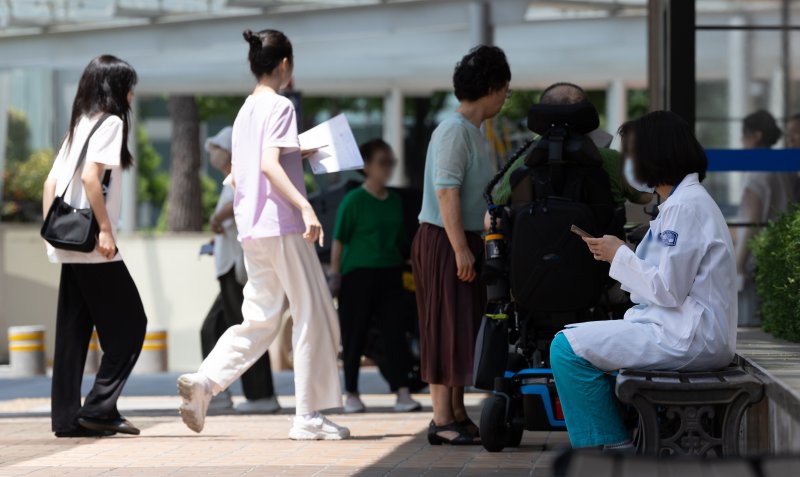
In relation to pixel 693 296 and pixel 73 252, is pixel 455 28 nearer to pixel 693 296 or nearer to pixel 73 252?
pixel 73 252

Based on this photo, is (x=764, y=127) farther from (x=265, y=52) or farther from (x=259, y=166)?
(x=259, y=166)

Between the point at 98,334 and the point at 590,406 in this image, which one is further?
the point at 98,334

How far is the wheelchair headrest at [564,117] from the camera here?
20.6 feet

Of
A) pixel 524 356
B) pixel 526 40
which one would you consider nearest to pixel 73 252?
pixel 524 356

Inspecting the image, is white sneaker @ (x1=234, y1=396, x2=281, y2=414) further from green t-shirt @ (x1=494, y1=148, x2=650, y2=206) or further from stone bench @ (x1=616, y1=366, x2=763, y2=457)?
stone bench @ (x1=616, y1=366, x2=763, y2=457)

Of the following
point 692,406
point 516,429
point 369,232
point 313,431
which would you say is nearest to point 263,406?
point 369,232

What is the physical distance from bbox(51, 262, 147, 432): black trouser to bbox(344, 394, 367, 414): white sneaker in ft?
6.02

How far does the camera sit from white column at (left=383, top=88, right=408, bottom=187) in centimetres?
1884

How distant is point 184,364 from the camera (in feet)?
56.8

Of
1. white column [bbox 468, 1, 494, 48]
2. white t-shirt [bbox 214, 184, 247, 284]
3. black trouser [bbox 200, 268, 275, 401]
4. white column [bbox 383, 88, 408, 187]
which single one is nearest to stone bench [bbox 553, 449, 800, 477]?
black trouser [bbox 200, 268, 275, 401]

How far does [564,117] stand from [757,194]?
3679 millimetres

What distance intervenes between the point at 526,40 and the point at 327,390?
446 inches

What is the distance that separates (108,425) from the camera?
7.69 m

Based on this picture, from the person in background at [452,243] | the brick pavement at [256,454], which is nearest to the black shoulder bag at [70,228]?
the brick pavement at [256,454]
